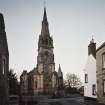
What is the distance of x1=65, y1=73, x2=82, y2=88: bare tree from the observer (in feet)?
407

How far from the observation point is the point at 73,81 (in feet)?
413

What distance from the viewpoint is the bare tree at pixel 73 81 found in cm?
12397

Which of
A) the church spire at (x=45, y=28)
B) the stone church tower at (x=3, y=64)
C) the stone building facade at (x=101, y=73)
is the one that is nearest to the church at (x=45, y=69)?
the church spire at (x=45, y=28)

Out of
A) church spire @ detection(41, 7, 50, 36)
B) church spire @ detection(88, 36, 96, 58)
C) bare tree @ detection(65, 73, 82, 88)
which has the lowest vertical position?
bare tree @ detection(65, 73, 82, 88)

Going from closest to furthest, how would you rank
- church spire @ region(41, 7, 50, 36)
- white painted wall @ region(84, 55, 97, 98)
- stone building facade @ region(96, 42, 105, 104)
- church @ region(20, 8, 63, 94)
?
1. stone building facade @ region(96, 42, 105, 104)
2. white painted wall @ region(84, 55, 97, 98)
3. church @ region(20, 8, 63, 94)
4. church spire @ region(41, 7, 50, 36)

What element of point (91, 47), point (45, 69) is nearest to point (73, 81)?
point (45, 69)

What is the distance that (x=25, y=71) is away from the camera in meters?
116

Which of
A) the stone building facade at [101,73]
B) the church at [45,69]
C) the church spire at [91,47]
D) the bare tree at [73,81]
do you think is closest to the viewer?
the stone building facade at [101,73]

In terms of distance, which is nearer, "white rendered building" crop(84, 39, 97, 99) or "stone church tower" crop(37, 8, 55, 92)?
"white rendered building" crop(84, 39, 97, 99)

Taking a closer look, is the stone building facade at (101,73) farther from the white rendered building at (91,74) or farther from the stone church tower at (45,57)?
the stone church tower at (45,57)

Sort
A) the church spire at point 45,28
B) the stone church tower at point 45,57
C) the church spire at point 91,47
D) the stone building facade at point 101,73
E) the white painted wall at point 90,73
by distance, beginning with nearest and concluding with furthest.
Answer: the stone building facade at point 101,73
the white painted wall at point 90,73
the church spire at point 91,47
the stone church tower at point 45,57
the church spire at point 45,28

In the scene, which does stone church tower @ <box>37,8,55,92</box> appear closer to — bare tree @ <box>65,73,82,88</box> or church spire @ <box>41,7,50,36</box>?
church spire @ <box>41,7,50,36</box>

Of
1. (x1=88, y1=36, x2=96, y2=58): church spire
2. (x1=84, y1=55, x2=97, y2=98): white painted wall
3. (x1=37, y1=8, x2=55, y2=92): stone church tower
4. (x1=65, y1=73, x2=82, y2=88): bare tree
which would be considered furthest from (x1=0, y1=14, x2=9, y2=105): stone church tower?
(x1=65, y1=73, x2=82, y2=88): bare tree

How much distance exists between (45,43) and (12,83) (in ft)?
142
